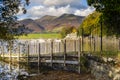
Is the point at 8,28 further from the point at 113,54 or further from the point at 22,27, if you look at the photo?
the point at 113,54

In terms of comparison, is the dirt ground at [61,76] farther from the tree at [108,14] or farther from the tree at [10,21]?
the tree at [10,21]

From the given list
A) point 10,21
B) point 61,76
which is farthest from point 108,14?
point 10,21

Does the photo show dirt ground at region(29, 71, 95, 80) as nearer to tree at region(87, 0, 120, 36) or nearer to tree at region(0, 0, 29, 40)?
tree at region(87, 0, 120, 36)

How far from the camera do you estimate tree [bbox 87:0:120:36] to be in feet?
114

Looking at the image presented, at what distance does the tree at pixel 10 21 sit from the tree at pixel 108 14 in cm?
2047

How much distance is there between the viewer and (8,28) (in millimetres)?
14602

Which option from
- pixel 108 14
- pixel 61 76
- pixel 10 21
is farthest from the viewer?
pixel 61 76

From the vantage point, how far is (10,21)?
14617 mm

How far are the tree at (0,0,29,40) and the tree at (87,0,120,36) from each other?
20475 millimetres

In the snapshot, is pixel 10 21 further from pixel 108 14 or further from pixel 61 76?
pixel 61 76

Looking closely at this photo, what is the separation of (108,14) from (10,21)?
74.3 feet

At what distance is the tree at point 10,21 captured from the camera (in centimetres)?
1441

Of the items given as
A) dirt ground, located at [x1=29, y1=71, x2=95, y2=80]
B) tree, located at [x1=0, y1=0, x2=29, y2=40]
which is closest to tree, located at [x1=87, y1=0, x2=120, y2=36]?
dirt ground, located at [x1=29, y1=71, x2=95, y2=80]

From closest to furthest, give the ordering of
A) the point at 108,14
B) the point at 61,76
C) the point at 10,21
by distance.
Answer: the point at 10,21, the point at 108,14, the point at 61,76
